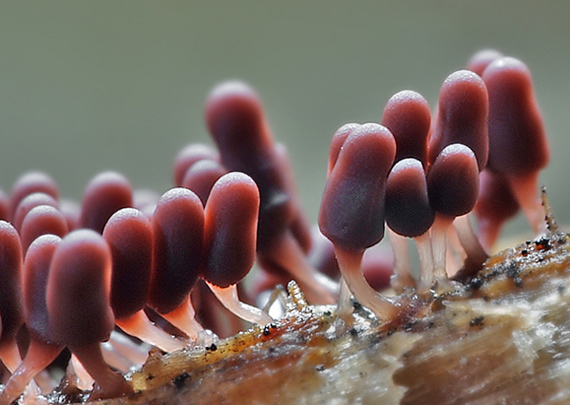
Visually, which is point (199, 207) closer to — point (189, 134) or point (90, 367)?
point (90, 367)

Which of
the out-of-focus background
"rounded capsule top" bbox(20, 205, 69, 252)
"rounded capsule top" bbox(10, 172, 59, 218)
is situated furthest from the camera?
the out-of-focus background

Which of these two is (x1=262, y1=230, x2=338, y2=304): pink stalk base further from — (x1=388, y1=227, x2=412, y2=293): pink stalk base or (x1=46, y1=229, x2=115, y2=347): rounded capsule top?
(x1=46, y1=229, x2=115, y2=347): rounded capsule top

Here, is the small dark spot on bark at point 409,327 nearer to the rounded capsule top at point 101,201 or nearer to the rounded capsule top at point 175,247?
the rounded capsule top at point 175,247

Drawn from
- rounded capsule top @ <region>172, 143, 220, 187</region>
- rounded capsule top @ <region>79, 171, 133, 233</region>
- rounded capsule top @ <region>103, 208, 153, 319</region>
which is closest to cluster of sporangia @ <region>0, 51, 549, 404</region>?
rounded capsule top @ <region>103, 208, 153, 319</region>

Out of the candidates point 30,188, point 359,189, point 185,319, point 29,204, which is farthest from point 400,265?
point 30,188

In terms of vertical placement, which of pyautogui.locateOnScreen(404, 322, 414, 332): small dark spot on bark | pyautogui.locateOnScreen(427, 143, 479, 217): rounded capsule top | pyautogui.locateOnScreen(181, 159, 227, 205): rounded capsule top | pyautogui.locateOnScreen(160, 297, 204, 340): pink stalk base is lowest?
pyautogui.locateOnScreen(404, 322, 414, 332): small dark spot on bark

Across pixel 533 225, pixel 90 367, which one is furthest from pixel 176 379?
pixel 533 225

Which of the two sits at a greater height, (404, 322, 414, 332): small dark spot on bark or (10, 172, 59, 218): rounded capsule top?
(10, 172, 59, 218): rounded capsule top
